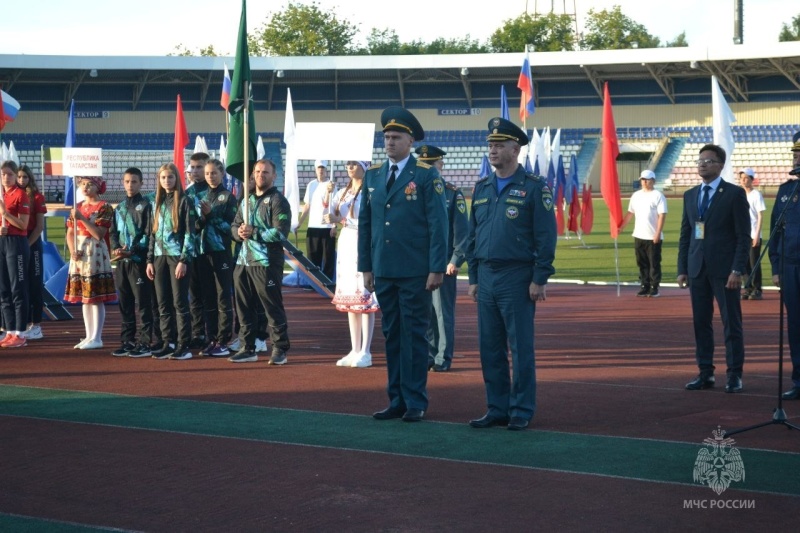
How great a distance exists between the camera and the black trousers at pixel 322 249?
667 inches

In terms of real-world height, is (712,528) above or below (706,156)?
below

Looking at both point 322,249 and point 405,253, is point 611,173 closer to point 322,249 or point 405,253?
point 322,249

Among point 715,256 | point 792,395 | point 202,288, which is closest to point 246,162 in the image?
point 202,288

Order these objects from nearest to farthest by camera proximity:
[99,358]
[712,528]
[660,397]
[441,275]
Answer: [712,528] < [441,275] < [660,397] < [99,358]

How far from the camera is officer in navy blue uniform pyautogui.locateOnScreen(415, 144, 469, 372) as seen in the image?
948 cm

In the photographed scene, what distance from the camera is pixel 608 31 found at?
81.1 m

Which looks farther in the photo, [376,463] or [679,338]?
[679,338]

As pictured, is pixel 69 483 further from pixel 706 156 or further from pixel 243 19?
pixel 243 19

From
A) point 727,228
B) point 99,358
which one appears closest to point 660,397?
point 727,228

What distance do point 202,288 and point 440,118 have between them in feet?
158

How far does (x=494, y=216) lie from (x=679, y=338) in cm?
537

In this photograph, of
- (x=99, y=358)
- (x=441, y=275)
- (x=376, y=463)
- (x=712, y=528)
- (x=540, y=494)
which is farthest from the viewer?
(x=99, y=358)

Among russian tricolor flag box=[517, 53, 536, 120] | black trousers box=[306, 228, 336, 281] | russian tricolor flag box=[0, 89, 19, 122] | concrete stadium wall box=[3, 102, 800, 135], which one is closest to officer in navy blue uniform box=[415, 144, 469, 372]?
black trousers box=[306, 228, 336, 281]

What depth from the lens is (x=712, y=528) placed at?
4.88 m
